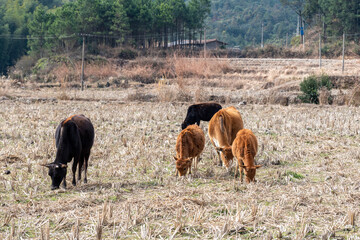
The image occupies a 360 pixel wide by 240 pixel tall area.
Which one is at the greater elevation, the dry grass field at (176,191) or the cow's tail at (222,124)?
the cow's tail at (222,124)

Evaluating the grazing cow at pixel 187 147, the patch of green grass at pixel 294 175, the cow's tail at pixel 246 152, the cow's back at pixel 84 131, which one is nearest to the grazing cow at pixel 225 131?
the grazing cow at pixel 187 147

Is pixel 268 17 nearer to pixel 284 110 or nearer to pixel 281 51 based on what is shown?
pixel 281 51

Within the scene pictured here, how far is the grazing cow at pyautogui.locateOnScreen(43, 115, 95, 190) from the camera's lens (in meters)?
7.09

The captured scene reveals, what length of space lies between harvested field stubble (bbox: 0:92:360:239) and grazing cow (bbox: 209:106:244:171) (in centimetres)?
38

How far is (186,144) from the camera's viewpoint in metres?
8.07

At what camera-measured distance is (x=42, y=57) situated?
227 ft

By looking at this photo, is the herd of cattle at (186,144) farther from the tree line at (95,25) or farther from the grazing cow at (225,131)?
the tree line at (95,25)

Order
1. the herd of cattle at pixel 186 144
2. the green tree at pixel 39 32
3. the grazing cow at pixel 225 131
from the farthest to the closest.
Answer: the green tree at pixel 39 32, the grazing cow at pixel 225 131, the herd of cattle at pixel 186 144

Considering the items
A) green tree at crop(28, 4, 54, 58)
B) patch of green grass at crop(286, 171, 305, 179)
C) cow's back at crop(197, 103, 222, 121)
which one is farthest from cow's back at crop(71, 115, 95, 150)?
green tree at crop(28, 4, 54, 58)

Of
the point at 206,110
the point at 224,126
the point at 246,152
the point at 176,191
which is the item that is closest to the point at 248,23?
the point at 206,110

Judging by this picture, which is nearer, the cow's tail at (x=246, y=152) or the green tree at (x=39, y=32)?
the cow's tail at (x=246, y=152)

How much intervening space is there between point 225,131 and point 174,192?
2.11 meters

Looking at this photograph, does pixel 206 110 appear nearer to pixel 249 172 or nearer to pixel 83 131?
pixel 83 131

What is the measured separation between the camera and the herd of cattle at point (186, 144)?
23.5 ft
